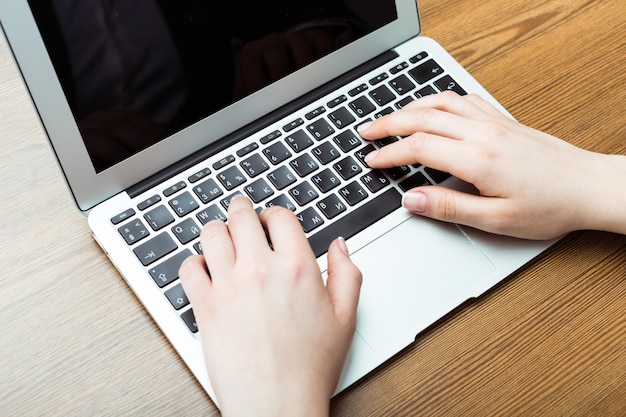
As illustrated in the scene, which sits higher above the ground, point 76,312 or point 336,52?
point 336,52

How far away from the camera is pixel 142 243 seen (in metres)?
0.67

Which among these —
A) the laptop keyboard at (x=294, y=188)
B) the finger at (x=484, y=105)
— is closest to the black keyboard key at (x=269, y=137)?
the laptop keyboard at (x=294, y=188)

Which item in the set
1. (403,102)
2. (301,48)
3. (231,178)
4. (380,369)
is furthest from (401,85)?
(380,369)

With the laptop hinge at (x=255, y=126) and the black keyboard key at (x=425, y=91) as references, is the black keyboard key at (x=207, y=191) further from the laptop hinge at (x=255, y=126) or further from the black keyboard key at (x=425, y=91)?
the black keyboard key at (x=425, y=91)

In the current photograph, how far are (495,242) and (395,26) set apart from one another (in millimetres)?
282

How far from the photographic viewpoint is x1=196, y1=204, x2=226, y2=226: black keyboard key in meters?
0.69

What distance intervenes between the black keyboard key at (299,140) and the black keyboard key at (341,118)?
0.04m

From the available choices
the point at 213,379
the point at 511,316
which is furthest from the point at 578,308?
the point at 213,379

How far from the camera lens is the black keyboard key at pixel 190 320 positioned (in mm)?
633

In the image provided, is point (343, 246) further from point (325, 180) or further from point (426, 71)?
point (426, 71)

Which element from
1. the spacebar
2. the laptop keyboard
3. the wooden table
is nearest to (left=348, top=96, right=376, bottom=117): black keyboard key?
the laptop keyboard

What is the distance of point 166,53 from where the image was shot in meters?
0.68

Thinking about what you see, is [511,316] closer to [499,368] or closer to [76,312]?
[499,368]

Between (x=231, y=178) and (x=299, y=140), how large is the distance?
84 millimetres
